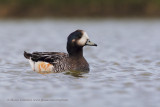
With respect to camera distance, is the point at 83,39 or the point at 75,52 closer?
the point at 83,39

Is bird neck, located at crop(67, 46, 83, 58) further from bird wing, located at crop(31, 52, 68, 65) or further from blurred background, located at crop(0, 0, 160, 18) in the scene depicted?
blurred background, located at crop(0, 0, 160, 18)

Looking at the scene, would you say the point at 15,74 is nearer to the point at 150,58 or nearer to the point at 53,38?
the point at 150,58

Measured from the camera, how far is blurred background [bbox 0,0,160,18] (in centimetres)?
3741

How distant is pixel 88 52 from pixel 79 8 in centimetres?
2088

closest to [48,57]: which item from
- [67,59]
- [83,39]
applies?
[67,59]

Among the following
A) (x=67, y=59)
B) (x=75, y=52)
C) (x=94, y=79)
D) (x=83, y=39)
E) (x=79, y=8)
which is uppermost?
(x=79, y=8)

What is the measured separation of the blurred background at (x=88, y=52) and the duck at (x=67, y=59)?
30 centimetres

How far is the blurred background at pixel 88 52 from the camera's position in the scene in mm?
8711

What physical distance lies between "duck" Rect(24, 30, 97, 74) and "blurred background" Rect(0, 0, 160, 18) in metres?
25.3

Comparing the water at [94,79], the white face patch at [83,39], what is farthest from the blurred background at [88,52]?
the white face patch at [83,39]

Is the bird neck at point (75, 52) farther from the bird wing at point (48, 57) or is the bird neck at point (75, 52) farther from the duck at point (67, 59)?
the bird wing at point (48, 57)

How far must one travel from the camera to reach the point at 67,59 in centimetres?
1210

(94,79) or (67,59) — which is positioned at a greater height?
(67,59)

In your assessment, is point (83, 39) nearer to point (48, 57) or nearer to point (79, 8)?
point (48, 57)
